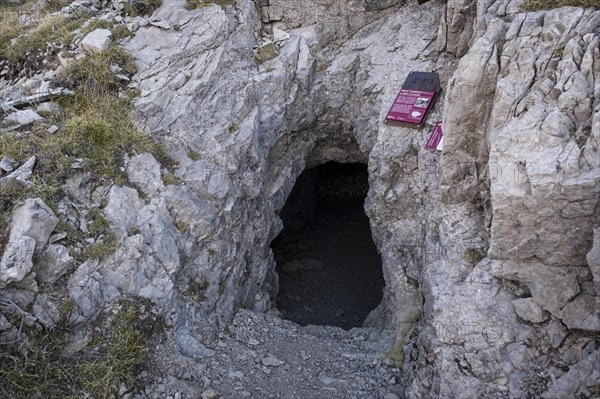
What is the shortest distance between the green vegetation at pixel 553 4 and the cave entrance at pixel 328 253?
7.65 metres

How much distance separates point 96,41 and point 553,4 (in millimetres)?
8306

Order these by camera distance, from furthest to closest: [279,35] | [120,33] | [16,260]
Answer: [279,35] < [120,33] < [16,260]

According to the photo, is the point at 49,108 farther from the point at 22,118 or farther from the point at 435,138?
the point at 435,138

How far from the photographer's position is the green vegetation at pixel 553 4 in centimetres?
632

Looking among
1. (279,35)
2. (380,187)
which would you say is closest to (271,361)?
(380,187)

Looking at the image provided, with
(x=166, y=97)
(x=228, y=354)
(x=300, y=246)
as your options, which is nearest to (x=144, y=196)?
(x=166, y=97)

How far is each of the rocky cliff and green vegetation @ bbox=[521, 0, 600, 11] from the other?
0.22 m

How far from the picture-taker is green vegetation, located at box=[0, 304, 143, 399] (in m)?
6.00

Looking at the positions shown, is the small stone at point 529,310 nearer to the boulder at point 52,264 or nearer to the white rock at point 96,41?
the boulder at point 52,264

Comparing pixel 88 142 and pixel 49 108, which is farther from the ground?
pixel 49 108

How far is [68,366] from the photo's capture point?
21.0 feet

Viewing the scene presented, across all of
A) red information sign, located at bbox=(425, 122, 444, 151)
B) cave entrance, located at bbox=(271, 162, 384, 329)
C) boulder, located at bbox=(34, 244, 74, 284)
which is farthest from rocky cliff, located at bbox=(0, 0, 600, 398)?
cave entrance, located at bbox=(271, 162, 384, 329)

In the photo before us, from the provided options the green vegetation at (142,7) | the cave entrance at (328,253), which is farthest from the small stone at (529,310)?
the green vegetation at (142,7)

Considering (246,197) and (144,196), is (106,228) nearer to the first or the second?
(144,196)
